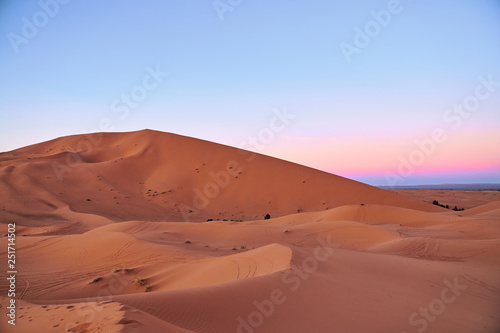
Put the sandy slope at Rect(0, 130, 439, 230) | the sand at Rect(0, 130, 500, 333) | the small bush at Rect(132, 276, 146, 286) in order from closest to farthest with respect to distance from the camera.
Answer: the sand at Rect(0, 130, 500, 333)
the small bush at Rect(132, 276, 146, 286)
the sandy slope at Rect(0, 130, 439, 230)

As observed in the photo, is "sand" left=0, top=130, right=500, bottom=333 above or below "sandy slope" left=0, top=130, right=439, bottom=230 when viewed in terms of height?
below

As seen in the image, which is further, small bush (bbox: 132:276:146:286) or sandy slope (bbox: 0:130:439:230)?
sandy slope (bbox: 0:130:439:230)

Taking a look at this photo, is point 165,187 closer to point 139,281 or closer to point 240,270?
point 139,281

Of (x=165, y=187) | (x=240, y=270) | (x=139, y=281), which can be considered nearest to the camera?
(x=240, y=270)

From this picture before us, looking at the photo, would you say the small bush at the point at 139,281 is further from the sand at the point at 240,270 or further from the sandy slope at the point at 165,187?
the sandy slope at the point at 165,187

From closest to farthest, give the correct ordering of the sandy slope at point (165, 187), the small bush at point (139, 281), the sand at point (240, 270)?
the sand at point (240, 270), the small bush at point (139, 281), the sandy slope at point (165, 187)

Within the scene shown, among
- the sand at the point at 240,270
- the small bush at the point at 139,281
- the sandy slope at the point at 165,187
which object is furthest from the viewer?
the sandy slope at the point at 165,187

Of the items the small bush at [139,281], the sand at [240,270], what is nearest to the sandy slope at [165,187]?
the sand at [240,270]

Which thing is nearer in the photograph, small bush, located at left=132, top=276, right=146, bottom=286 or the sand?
the sand

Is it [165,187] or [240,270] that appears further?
[165,187]

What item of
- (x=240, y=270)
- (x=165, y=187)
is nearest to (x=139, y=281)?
(x=240, y=270)

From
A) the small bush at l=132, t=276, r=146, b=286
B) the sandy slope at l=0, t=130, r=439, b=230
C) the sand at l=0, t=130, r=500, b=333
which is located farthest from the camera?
the sandy slope at l=0, t=130, r=439, b=230

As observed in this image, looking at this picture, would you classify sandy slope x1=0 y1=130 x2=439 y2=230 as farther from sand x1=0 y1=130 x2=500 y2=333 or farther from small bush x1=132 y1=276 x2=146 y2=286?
small bush x1=132 y1=276 x2=146 y2=286

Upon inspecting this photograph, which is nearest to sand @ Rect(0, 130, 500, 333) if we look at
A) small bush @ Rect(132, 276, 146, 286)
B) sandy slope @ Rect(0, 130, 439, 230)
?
small bush @ Rect(132, 276, 146, 286)
